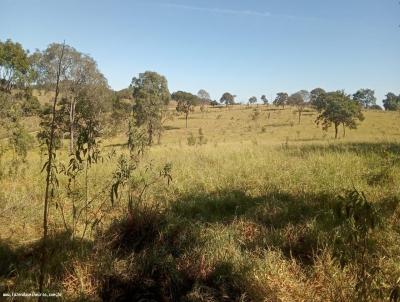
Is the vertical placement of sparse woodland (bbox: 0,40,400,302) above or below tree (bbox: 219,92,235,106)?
below

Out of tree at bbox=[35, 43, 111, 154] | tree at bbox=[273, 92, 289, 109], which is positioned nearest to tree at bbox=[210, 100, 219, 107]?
tree at bbox=[273, 92, 289, 109]

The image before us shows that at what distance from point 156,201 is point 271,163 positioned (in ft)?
10.7

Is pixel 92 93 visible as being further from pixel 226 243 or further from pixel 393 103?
pixel 393 103

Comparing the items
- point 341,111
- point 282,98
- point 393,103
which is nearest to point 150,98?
point 341,111

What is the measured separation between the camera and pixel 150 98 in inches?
1313

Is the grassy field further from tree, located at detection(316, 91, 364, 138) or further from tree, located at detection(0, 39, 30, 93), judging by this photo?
tree, located at detection(0, 39, 30, 93)

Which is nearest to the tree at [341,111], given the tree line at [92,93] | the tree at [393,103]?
the tree line at [92,93]

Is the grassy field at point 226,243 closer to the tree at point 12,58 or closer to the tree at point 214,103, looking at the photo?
the tree at point 12,58

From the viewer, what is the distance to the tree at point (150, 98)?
3206cm

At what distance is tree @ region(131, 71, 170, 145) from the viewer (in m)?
32.1

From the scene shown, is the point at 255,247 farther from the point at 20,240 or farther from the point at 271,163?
the point at 271,163

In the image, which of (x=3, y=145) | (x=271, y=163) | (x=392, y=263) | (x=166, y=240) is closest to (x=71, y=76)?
(x=3, y=145)

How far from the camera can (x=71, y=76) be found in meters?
26.7

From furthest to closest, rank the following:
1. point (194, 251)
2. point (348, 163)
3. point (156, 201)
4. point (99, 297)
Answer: point (348, 163) → point (156, 201) → point (194, 251) → point (99, 297)
